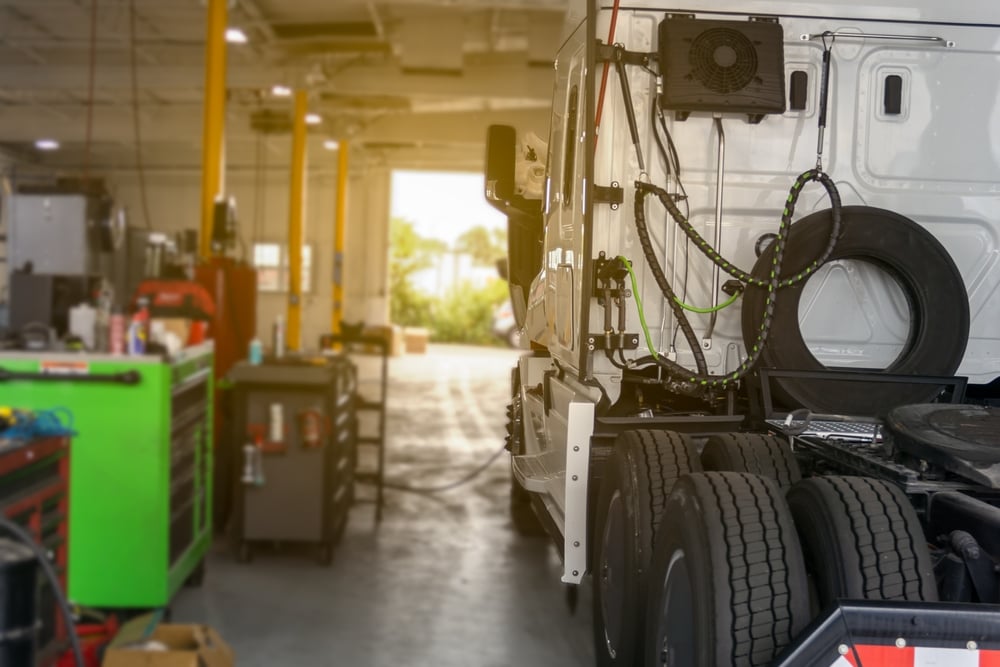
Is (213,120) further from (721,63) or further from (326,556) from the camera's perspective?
(721,63)

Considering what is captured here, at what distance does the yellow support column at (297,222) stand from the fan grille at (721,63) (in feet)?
32.3

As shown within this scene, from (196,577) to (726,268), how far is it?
3880mm

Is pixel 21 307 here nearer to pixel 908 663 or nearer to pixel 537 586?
pixel 537 586

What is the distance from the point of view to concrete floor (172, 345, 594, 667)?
15.3 feet

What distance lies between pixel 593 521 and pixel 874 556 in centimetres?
130

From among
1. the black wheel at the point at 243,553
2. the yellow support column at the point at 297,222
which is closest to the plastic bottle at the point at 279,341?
the black wheel at the point at 243,553

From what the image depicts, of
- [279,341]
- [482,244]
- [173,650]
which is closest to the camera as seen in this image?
[173,650]

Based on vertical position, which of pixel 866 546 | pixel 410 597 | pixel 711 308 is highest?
pixel 711 308

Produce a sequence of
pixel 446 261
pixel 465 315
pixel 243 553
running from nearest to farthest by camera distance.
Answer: pixel 243 553 → pixel 465 315 → pixel 446 261

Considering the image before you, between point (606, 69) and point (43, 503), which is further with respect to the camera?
point (43, 503)

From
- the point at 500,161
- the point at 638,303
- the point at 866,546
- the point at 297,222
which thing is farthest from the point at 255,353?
the point at 297,222

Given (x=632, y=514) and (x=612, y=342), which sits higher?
(x=612, y=342)

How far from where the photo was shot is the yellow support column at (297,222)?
41.0ft

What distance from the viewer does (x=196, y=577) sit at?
5.53 m
